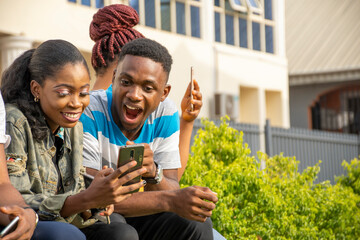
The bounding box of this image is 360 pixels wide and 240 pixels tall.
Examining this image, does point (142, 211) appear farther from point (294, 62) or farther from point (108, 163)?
point (294, 62)

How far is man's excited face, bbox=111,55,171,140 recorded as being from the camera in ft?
9.80

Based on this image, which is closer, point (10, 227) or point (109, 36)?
point (10, 227)

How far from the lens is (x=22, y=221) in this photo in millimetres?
2154

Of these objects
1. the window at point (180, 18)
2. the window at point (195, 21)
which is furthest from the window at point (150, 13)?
the window at point (195, 21)

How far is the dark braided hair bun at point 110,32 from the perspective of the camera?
3609 millimetres

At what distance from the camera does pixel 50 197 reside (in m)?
2.42

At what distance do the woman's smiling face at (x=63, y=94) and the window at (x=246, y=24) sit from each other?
15045mm

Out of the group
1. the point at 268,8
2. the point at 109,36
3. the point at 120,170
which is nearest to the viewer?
the point at 120,170

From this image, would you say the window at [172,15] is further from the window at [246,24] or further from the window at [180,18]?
the window at [246,24]

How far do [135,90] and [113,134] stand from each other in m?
0.25

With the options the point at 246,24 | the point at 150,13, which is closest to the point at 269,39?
the point at 246,24

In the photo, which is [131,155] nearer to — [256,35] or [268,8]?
[256,35]

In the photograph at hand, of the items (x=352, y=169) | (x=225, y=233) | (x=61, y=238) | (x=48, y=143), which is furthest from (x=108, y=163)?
(x=352, y=169)

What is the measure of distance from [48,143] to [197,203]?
2.26 feet
